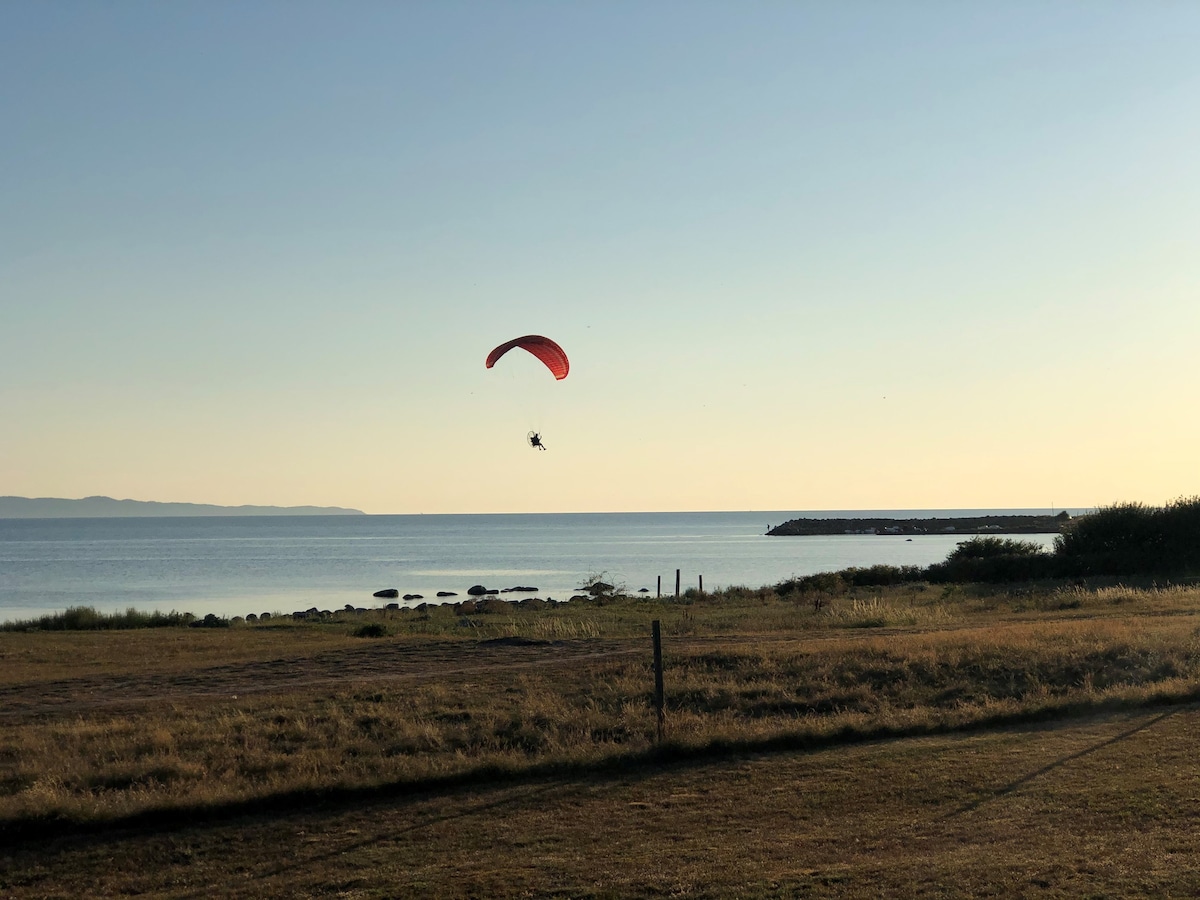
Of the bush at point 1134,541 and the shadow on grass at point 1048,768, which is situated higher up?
the bush at point 1134,541

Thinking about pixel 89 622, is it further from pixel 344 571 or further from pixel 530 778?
pixel 344 571

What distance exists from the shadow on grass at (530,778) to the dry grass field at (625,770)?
0.04 m

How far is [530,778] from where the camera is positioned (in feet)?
46.6

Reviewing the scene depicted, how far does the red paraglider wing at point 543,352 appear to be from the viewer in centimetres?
2902

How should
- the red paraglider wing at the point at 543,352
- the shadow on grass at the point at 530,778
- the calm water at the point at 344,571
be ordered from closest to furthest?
the shadow on grass at the point at 530,778 → the red paraglider wing at the point at 543,352 → the calm water at the point at 344,571

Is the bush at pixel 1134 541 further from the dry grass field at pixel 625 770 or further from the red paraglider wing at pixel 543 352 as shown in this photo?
the red paraglider wing at pixel 543 352

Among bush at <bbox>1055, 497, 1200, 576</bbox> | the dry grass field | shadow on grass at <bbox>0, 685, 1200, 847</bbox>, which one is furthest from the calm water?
shadow on grass at <bbox>0, 685, 1200, 847</bbox>

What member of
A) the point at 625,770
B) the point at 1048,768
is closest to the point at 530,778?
the point at 625,770

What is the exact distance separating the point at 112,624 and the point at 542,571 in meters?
58.8

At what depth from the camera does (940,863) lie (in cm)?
937

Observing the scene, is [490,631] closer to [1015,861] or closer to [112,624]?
[112,624]

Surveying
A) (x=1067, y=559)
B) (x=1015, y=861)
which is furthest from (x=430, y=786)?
(x=1067, y=559)

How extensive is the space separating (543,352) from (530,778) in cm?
1686

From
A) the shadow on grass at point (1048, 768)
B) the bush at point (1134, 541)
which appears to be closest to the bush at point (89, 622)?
the shadow on grass at point (1048, 768)
